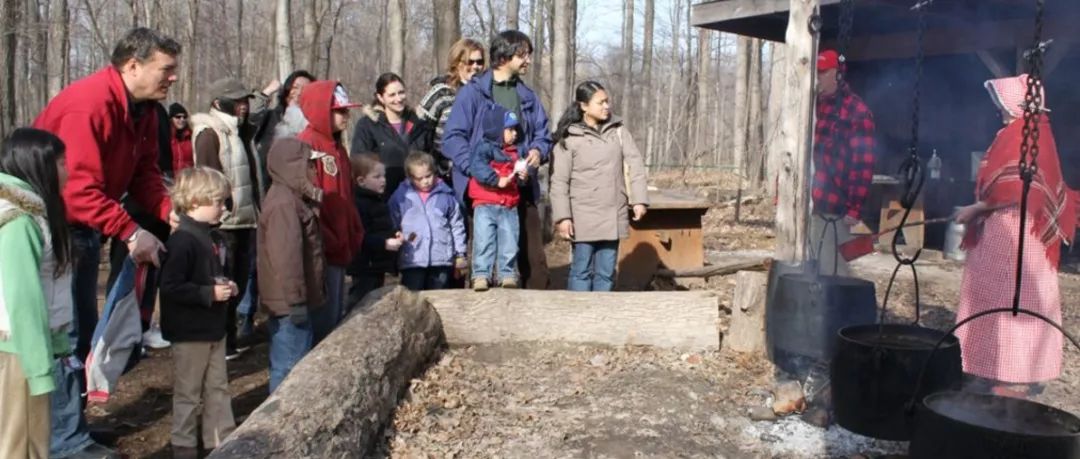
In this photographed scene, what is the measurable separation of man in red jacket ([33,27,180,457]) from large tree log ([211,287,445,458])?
88 centimetres

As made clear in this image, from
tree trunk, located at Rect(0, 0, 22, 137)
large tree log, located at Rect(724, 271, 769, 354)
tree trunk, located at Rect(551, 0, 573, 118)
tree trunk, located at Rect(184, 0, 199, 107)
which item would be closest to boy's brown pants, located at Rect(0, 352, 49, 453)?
large tree log, located at Rect(724, 271, 769, 354)

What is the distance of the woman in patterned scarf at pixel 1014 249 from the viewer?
432 centimetres

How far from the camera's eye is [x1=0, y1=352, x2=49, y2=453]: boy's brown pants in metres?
2.95

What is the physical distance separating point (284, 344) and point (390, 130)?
203 cm

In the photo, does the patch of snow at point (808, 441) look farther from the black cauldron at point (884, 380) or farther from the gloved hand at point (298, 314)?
the gloved hand at point (298, 314)

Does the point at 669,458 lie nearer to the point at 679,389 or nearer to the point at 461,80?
the point at 679,389

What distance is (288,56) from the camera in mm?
16125

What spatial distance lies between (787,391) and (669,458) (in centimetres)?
100

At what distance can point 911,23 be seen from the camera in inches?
434

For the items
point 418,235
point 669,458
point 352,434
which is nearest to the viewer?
point 352,434

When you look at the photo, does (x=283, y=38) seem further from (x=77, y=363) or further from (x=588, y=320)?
(x=77, y=363)

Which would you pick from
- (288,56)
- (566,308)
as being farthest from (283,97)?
(288,56)

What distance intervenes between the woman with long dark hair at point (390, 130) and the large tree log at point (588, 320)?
105cm

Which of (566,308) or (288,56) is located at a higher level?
(288,56)
